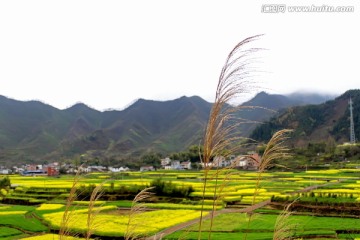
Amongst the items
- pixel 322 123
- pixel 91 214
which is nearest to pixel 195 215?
pixel 91 214

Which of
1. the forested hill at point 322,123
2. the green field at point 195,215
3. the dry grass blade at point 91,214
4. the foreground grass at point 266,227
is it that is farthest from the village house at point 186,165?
the dry grass blade at point 91,214

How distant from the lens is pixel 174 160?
108062mm

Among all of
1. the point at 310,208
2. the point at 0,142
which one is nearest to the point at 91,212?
Answer: the point at 310,208

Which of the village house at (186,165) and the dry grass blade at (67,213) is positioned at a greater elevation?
the dry grass blade at (67,213)

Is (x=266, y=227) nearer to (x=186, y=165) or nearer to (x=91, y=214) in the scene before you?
(x=91, y=214)

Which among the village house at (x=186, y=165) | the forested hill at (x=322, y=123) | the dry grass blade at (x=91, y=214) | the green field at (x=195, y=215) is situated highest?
the forested hill at (x=322, y=123)

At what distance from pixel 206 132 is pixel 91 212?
114cm

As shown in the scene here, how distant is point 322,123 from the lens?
14588 centimetres

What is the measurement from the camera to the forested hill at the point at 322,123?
13012cm

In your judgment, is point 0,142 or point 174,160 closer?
point 174,160

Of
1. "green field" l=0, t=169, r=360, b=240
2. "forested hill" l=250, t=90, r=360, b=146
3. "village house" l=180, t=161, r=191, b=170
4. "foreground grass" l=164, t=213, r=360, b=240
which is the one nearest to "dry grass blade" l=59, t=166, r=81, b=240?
"green field" l=0, t=169, r=360, b=240

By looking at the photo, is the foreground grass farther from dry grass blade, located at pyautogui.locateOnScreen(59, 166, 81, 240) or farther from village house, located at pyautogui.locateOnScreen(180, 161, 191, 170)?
village house, located at pyautogui.locateOnScreen(180, 161, 191, 170)

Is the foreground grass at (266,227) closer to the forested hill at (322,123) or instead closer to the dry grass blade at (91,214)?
the dry grass blade at (91,214)

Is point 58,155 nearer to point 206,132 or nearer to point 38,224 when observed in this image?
point 38,224
